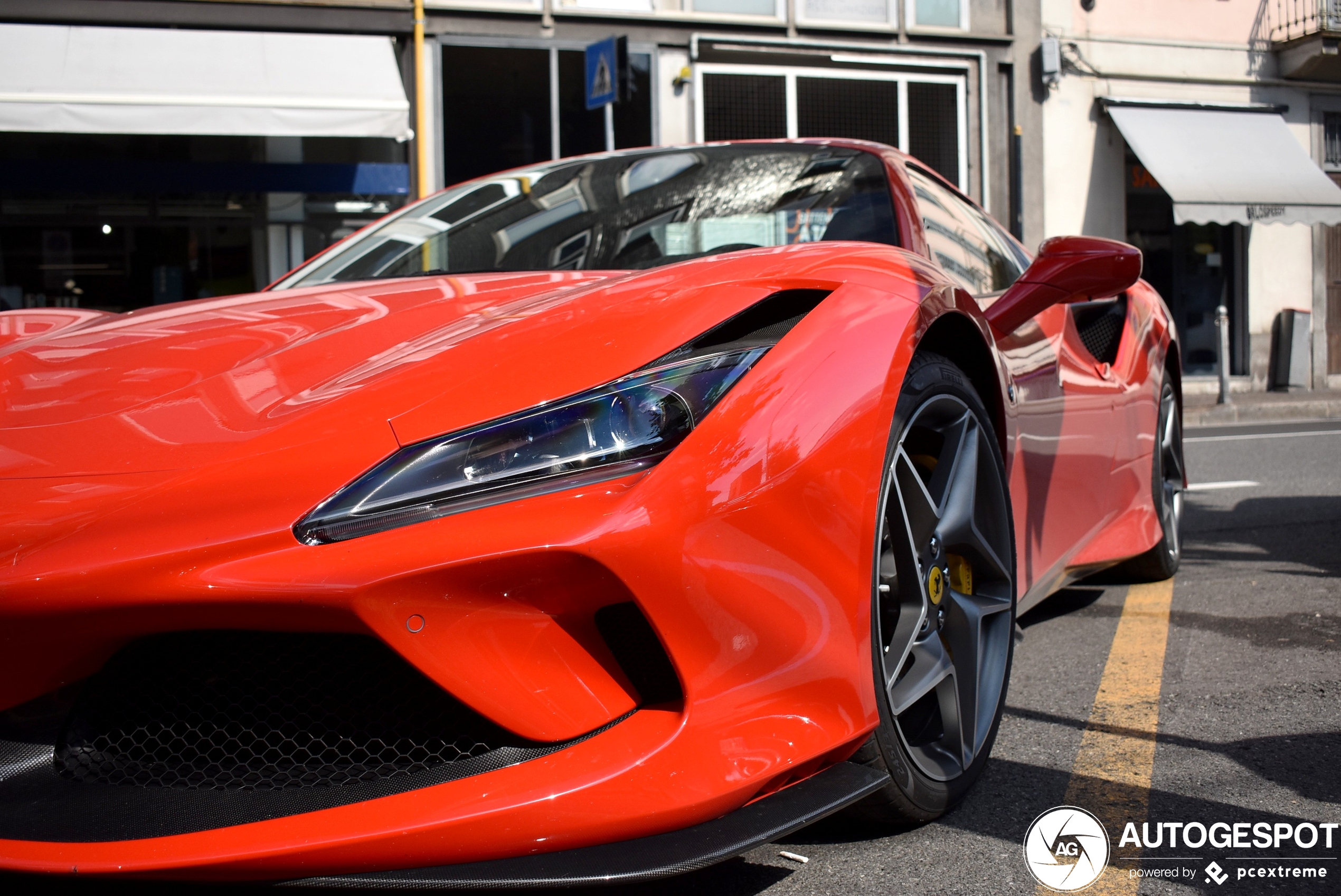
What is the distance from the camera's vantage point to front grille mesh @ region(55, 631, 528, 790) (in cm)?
137

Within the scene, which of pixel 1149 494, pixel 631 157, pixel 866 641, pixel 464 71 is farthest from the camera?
pixel 464 71

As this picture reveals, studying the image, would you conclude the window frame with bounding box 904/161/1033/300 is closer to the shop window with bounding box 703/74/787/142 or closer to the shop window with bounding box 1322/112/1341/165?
the shop window with bounding box 703/74/787/142

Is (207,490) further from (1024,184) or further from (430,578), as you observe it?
(1024,184)

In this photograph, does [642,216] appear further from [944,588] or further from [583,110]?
[583,110]

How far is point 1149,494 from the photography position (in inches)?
135

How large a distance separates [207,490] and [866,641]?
0.84 metres

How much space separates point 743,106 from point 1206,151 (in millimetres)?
5882

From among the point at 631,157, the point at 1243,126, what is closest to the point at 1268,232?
the point at 1243,126

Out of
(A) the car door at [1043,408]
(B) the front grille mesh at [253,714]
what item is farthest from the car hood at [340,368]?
(A) the car door at [1043,408]

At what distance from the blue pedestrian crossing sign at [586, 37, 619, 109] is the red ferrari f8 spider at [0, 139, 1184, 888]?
787cm

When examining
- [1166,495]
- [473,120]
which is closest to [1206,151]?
[473,120]

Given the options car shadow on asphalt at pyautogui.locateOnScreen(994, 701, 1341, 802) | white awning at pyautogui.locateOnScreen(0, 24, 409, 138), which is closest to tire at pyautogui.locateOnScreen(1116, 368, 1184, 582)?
car shadow on asphalt at pyautogui.locateOnScreen(994, 701, 1341, 802)

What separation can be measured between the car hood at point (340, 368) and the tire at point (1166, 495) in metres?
2.21

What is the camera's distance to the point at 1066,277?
227 cm
